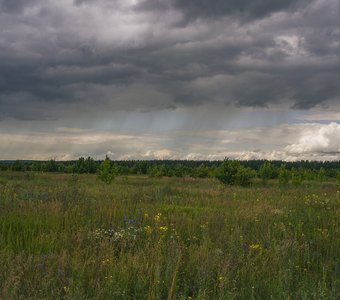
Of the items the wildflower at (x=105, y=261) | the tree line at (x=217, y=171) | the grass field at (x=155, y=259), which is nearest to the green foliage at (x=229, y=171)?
the tree line at (x=217, y=171)

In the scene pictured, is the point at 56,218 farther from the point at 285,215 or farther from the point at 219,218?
the point at 285,215

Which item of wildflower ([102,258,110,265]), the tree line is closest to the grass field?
wildflower ([102,258,110,265])

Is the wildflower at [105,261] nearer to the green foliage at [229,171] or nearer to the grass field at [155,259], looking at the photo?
the grass field at [155,259]

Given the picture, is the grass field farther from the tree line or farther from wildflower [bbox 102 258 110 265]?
the tree line

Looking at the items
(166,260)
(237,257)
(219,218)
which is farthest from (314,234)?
(166,260)

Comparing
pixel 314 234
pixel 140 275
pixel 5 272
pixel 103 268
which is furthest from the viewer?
pixel 314 234

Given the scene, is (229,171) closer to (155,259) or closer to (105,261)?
(155,259)

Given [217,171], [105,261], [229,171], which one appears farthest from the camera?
[217,171]

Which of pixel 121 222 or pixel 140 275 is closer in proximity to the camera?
pixel 140 275

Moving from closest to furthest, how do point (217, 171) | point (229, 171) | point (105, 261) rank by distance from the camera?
point (105, 261)
point (229, 171)
point (217, 171)

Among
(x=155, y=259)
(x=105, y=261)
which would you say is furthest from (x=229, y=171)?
(x=105, y=261)

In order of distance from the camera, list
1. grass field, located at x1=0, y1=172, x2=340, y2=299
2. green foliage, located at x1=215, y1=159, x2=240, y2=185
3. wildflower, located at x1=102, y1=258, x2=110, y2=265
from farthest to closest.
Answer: green foliage, located at x1=215, y1=159, x2=240, y2=185 → wildflower, located at x1=102, y1=258, x2=110, y2=265 → grass field, located at x1=0, y1=172, x2=340, y2=299

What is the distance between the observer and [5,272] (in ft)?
14.0

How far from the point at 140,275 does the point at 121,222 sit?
3556mm
